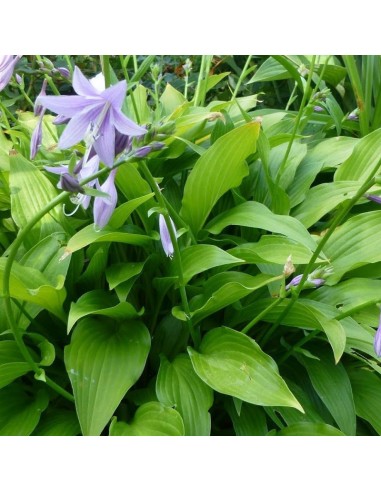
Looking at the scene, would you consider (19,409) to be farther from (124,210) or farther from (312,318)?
(312,318)

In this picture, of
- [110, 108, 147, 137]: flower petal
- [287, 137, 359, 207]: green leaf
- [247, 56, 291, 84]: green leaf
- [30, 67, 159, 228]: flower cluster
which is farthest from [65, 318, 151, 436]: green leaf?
[247, 56, 291, 84]: green leaf

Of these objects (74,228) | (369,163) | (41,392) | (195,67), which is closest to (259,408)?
(41,392)

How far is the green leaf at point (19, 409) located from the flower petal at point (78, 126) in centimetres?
82

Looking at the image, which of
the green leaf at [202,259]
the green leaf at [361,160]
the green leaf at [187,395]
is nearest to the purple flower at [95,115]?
the green leaf at [202,259]

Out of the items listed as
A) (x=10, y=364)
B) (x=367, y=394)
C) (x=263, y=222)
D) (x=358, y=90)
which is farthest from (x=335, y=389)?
(x=358, y=90)

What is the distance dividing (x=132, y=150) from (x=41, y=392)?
0.89 m

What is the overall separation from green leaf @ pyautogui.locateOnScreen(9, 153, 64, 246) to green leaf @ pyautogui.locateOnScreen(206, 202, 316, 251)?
530 mm

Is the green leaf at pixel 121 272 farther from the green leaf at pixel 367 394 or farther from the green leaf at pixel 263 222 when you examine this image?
the green leaf at pixel 367 394

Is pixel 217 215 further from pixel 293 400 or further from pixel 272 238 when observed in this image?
pixel 293 400

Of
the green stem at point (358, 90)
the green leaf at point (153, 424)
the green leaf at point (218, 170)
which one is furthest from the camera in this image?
the green stem at point (358, 90)

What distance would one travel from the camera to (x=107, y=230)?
1.63 m

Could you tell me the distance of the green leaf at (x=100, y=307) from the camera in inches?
59.0

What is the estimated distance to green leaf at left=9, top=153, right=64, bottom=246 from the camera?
5.88 ft

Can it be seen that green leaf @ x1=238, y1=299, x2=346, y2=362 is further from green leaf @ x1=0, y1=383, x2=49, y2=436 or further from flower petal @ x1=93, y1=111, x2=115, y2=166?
flower petal @ x1=93, y1=111, x2=115, y2=166
